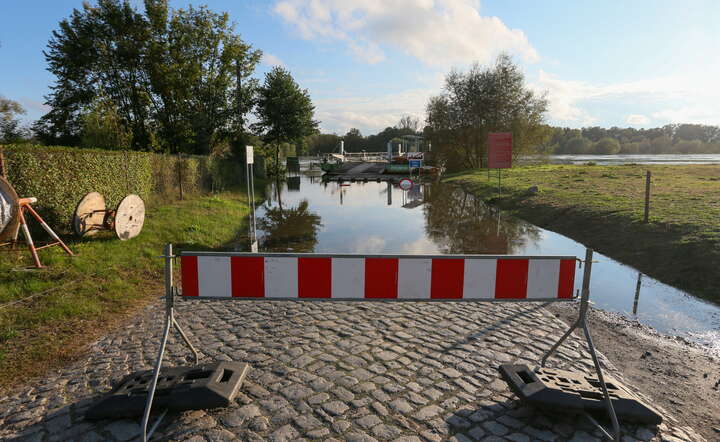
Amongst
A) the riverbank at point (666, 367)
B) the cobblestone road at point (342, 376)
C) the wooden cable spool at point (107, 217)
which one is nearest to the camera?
the cobblestone road at point (342, 376)

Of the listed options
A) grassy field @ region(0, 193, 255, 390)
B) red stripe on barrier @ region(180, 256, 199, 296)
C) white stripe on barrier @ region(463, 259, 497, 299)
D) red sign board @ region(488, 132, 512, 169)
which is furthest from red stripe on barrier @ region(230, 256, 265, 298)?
red sign board @ region(488, 132, 512, 169)

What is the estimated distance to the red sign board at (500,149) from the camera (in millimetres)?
18594

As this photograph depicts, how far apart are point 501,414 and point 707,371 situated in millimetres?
2478

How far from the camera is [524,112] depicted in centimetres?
3500

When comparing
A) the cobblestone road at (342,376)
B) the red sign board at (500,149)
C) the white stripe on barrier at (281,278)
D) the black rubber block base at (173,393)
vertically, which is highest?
the red sign board at (500,149)

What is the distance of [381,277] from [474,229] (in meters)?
9.00

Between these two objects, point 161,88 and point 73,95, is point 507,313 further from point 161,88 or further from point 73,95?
point 73,95

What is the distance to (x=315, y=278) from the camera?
10.8ft

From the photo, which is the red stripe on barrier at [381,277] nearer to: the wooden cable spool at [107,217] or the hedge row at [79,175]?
the wooden cable spool at [107,217]

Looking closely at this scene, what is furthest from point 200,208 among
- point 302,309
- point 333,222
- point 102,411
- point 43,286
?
point 102,411

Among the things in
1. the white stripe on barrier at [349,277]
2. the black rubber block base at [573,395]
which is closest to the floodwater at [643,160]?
the black rubber block base at [573,395]

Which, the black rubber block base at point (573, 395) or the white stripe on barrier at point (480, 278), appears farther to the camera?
the white stripe on barrier at point (480, 278)

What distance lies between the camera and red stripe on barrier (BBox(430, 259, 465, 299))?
3252 mm

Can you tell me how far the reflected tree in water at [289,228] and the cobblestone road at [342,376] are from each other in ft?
13.9
